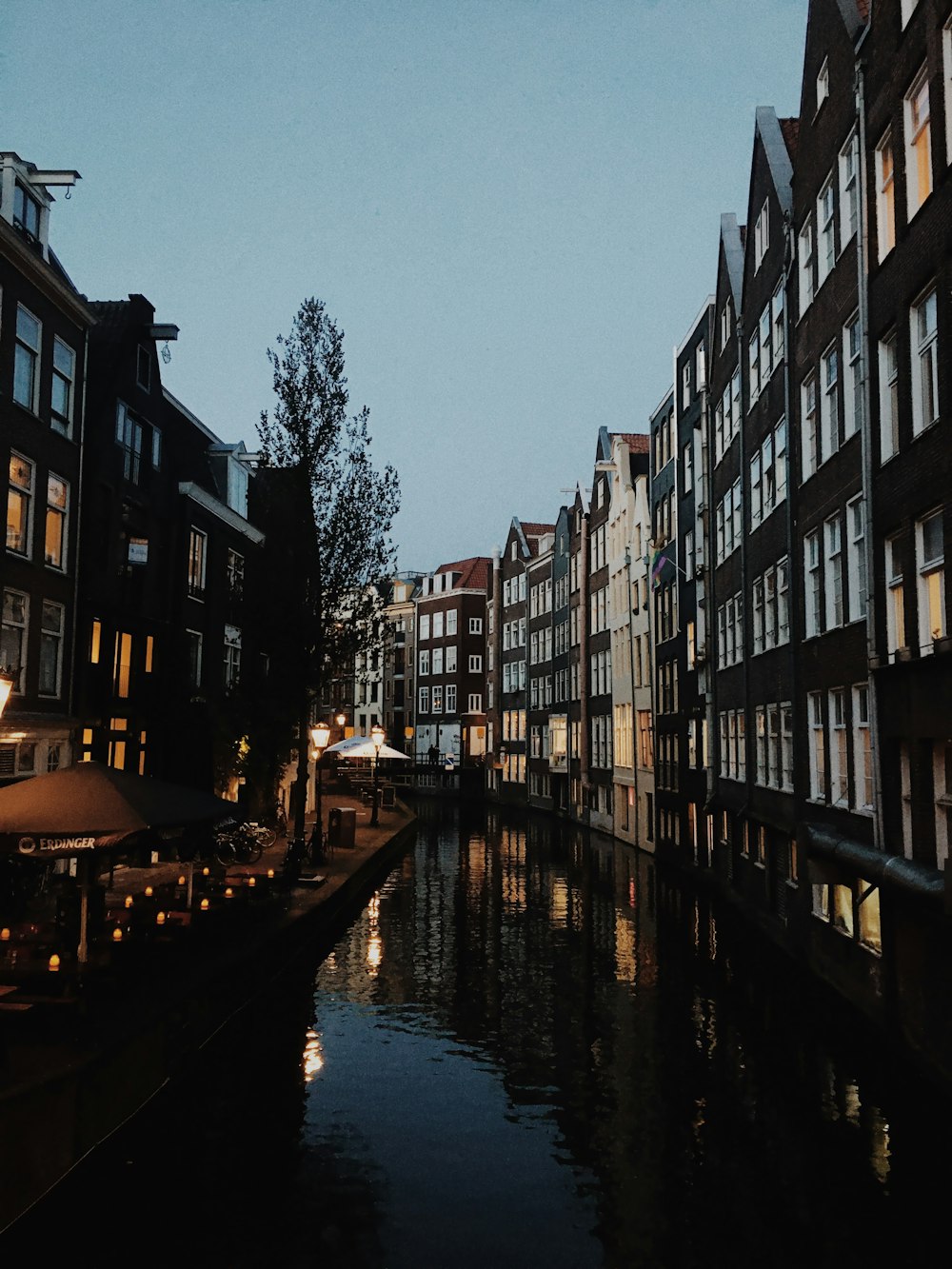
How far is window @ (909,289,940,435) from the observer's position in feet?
48.5

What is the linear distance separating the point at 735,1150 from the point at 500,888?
71.0ft

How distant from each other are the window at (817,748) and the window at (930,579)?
6045 millimetres

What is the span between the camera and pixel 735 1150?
36.9ft

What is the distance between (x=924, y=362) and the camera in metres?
15.2

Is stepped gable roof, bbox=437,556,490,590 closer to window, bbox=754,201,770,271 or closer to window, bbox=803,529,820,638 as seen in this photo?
window, bbox=754,201,770,271

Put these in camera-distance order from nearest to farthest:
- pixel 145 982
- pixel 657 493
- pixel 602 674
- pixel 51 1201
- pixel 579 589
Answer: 1. pixel 51 1201
2. pixel 145 982
3. pixel 657 493
4. pixel 602 674
5. pixel 579 589

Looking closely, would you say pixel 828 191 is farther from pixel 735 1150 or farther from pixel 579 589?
pixel 579 589

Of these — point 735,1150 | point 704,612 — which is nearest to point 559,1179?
point 735,1150

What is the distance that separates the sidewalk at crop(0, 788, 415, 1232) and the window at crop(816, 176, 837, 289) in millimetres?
15740

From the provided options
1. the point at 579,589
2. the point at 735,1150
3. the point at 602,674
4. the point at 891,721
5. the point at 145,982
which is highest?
the point at 579,589

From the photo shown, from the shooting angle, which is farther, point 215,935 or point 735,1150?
point 215,935

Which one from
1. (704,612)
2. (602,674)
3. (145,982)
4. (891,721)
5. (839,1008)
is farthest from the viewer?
(602,674)

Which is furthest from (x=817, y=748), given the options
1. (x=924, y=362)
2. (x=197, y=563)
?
(x=197, y=563)

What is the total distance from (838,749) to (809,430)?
253 inches
